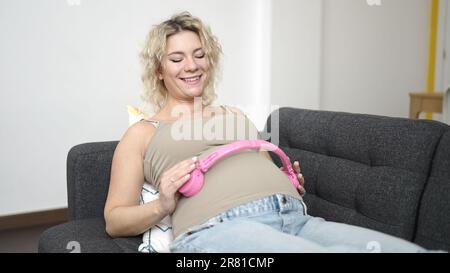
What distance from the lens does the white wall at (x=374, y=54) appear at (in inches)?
139

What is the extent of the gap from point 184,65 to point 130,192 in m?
0.46

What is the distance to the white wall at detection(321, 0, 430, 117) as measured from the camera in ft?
11.6

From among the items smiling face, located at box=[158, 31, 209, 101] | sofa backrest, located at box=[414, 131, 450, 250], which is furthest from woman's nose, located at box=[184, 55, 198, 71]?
sofa backrest, located at box=[414, 131, 450, 250]

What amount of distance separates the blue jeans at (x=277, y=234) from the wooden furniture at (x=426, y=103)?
2.20 m

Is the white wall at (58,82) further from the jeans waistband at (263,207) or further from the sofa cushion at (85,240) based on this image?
the jeans waistband at (263,207)

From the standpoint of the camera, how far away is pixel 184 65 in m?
1.46

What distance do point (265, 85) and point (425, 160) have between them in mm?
2062

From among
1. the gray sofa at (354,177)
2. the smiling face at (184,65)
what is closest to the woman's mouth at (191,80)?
the smiling face at (184,65)

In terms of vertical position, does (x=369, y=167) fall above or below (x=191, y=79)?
below

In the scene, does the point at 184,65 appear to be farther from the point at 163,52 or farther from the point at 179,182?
the point at 179,182

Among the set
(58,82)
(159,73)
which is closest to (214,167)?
(159,73)
